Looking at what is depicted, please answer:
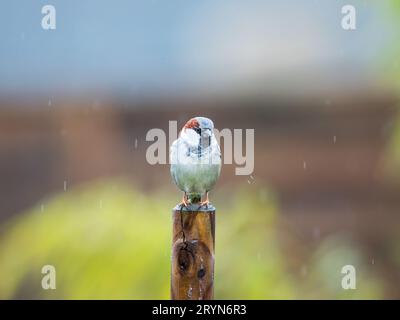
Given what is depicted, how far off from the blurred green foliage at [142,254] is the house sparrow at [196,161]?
182 centimetres

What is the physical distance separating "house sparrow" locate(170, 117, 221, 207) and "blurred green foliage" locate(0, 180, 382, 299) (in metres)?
1.82

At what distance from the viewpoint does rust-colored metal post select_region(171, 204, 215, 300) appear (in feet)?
9.23

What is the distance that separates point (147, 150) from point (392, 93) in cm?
182

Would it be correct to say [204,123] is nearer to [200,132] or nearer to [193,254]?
A: [200,132]

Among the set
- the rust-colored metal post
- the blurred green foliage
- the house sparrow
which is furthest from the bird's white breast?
the blurred green foliage

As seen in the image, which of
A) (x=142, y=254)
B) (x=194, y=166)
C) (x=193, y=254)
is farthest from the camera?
(x=142, y=254)

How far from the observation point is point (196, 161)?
3.03m

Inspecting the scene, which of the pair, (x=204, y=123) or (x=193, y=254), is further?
(x=204, y=123)

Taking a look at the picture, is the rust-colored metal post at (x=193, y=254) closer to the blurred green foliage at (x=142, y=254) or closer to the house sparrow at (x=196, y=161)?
the house sparrow at (x=196, y=161)

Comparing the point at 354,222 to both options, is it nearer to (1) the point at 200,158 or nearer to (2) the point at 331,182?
(2) the point at 331,182

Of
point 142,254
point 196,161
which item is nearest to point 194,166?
point 196,161

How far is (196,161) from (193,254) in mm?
384

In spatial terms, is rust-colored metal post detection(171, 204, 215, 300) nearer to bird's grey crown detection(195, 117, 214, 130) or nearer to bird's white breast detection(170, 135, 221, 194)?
bird's white breast detection(170, 135, 221, 194)

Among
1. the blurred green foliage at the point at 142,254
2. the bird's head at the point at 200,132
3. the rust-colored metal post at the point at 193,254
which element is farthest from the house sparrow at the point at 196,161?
the blurred green foliage at the point at 142,254
